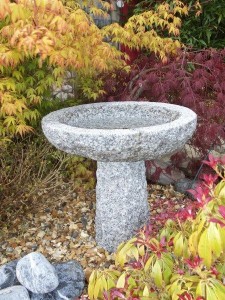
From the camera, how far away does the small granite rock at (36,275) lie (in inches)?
106

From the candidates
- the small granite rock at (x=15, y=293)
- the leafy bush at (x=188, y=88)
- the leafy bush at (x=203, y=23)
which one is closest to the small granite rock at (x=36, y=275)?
the small granite rock at (x=15, y=293)

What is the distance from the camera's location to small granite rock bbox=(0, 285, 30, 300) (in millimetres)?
2666

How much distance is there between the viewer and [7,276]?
2.93m

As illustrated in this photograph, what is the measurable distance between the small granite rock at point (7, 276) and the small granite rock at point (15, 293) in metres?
0.14

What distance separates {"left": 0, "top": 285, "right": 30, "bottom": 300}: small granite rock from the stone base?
2.51 feet

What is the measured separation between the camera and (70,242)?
3.44 m

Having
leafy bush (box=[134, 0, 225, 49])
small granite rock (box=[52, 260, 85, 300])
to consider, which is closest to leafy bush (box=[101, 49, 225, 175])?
small granite rock (box=[52, 260, 85, 300])

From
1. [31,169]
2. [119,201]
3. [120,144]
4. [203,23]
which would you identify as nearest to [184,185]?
[119,201]

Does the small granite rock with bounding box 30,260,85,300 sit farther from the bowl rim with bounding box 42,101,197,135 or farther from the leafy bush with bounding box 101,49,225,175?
the leafy bush with bounding box 101,49,225,175

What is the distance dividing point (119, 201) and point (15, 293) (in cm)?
92

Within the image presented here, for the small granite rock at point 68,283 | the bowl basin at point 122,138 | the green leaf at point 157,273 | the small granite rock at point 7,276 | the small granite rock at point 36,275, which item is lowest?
the small granite rock at point 7,276

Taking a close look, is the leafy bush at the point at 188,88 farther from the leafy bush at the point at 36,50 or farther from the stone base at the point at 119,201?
the stone base at the point at 119,201

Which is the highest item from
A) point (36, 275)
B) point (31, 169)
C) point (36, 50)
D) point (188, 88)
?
point (36, 50)

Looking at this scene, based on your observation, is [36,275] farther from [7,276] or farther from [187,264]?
[187,264]
